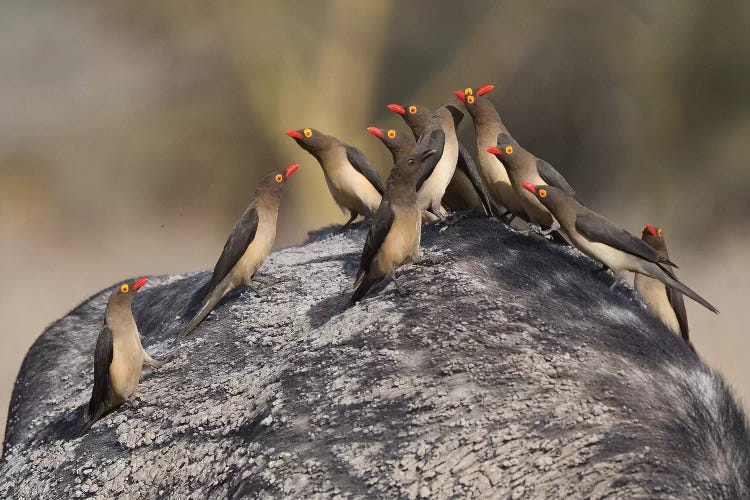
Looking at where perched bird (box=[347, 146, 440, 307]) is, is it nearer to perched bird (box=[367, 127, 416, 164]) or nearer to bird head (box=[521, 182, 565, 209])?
bird head (box=[521, 182, 565, 209])

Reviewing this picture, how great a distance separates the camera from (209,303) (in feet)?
14.3

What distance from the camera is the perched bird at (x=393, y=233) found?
370cm

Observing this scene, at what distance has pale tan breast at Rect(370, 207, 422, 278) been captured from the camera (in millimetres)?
3697

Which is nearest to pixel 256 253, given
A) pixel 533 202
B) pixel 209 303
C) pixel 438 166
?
pixel 209 303

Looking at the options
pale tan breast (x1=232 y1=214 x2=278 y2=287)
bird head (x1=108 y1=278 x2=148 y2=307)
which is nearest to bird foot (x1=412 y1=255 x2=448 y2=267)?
pale tan breast (x1=232 y1=214 x2=278 y2=287)

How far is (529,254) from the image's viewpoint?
4.02 m

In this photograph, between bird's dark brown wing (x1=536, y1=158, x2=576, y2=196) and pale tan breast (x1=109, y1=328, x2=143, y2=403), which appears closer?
pale tan breast (x1=109, y1=328, x2=143, y2=403)

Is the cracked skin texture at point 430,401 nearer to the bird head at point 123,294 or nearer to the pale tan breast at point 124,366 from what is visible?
the pale tan breast at point 124,366

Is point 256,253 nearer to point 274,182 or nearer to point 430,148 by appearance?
point 274,182

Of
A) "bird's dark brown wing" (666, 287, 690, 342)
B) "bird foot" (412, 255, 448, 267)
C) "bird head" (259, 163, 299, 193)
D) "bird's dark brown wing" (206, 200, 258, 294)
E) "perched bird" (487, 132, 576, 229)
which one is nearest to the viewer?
"bird foot" (412, 255, 448, 267)

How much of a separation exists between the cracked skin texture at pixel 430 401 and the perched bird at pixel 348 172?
3.35ft

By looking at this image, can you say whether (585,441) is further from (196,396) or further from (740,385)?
(740,385)

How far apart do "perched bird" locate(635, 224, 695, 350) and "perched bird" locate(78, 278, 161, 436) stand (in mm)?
2214

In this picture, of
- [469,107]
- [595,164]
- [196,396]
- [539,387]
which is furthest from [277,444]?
[595,164]
